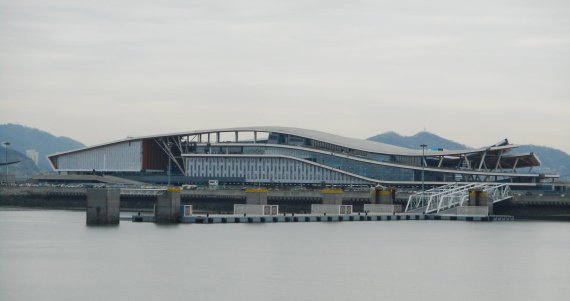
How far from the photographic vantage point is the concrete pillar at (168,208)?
101188 millimetres

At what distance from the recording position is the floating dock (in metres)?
104

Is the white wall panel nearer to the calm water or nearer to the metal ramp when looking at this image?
the metal ramp

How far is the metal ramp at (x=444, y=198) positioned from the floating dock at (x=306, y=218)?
13.5ft

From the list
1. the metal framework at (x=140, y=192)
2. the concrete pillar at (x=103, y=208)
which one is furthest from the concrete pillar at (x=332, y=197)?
the concrete pillar at (x=103, y=208)

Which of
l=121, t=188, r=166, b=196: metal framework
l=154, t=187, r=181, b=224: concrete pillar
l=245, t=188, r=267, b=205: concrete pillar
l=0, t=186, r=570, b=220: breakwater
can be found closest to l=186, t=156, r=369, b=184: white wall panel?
l=0, t=186, r=570, b=220: breakwater

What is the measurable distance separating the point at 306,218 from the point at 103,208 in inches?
948

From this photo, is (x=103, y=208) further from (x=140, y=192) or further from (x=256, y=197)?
(x=140, y=192)

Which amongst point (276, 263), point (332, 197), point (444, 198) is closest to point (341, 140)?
point (444, 198)

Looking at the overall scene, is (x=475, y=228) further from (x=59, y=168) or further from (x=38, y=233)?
(x=59, y=168)

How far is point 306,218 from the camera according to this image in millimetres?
114562

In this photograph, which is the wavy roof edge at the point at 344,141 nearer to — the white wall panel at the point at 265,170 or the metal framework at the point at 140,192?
the white wall panel at the point at 265,170

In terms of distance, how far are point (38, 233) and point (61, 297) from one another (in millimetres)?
37044

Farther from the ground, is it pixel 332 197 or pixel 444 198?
pixel 444 198

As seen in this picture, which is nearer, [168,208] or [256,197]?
[168,208]
